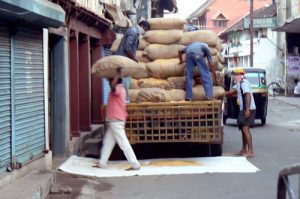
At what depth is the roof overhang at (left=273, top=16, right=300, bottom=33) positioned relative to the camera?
37.2 metres

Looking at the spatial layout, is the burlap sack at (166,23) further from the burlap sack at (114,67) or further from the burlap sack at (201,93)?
the burlap sack at (114,67)

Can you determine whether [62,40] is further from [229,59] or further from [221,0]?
[221,0]

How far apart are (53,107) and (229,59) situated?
52.1m

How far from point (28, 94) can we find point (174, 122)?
3189 millimetres

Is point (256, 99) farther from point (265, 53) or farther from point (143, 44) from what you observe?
point (265, 53)

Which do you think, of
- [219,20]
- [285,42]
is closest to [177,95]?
A: [285,42]

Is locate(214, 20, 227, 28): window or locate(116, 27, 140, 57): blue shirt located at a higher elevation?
locate(214, 20, 227, 28): window

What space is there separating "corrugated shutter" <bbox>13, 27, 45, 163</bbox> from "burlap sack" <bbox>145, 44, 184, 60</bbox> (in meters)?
3.07

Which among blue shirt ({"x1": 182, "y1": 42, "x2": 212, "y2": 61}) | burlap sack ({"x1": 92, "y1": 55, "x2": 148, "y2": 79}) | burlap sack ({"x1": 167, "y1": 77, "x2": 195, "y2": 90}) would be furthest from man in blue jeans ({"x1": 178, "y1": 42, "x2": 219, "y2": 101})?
burlap sack ({"x1": 92, "y1": 55, "x2": 148, "y2": 79})

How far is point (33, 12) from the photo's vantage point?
29.3ft

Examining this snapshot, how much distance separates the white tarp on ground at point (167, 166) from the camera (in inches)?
449

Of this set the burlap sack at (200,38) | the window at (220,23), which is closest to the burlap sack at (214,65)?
the burlap sack at (200,38)

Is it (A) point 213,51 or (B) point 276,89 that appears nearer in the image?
(A) point 213,51

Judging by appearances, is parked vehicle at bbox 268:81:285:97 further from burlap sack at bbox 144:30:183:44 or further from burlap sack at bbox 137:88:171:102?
burlap sack at bbox 137:88:171:102
